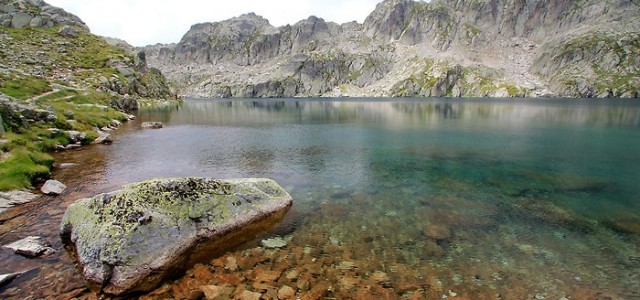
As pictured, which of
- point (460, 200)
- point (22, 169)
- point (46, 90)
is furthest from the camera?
point (46, 90)

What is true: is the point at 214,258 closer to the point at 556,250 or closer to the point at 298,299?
the point at 298,299

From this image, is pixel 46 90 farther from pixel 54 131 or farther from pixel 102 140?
pixel 54 131

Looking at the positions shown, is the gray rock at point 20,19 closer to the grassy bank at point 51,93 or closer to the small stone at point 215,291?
the grassy bank at point 51,93

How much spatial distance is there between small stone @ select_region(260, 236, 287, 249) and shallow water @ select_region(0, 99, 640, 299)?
44 cm

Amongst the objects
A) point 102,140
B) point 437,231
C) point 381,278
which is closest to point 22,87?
point 102,140

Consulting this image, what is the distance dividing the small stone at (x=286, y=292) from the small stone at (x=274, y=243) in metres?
3.74

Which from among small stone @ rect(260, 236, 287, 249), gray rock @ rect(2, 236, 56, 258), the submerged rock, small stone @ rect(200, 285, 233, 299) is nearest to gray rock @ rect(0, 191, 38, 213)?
gray rock @ rect(2, 236, 56, 258)

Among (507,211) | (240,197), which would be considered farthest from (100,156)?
(507,211)

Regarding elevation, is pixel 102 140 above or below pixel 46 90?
below

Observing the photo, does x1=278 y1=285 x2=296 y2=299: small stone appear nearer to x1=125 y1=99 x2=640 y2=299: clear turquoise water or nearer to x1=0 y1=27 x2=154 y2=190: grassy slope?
x1=125 y1=99 x2=640 y2=299: clear turquoise water

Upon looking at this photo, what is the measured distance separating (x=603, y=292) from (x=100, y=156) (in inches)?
1745

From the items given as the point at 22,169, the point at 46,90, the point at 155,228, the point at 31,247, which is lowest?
the point at 31,247

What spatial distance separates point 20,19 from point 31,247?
180485 mm

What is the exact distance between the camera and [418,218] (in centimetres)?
2083
